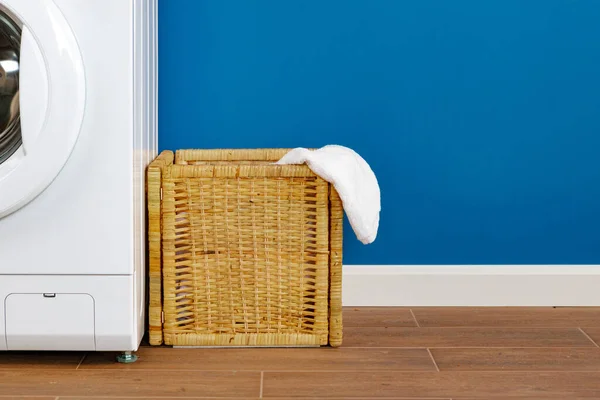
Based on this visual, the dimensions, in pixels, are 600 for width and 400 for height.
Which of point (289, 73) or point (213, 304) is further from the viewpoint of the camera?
point (289, 73)

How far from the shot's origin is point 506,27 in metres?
1.95

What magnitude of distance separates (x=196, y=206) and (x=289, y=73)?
494mm

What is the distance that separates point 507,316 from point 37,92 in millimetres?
1165

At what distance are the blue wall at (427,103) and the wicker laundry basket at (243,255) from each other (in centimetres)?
36

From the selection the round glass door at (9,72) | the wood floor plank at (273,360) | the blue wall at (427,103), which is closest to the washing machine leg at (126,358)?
the wood floor plank at (273,360)

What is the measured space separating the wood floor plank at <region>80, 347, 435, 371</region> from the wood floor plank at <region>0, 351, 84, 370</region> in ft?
0.09

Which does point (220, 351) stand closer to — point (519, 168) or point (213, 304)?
point (213, 304)

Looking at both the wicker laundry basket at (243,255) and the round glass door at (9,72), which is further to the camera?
the wicker laundry basket at (243,255)

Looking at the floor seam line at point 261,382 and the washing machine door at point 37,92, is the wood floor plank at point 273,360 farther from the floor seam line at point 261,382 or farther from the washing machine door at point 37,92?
the washing machine door at point 37,92

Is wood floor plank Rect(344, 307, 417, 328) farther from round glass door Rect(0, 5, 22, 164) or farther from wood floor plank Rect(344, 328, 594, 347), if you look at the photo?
round glass door Rect(0, 5, 22, 164)

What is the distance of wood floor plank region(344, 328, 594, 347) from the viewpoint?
1.71 metres

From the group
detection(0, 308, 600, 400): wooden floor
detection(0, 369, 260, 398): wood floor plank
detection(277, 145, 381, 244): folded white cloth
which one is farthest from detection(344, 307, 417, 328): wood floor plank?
detection(0, 369, 260, 398): wood floor plank

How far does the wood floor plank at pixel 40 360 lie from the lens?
61.1 inches

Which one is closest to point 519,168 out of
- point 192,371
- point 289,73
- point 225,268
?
point 289,73
